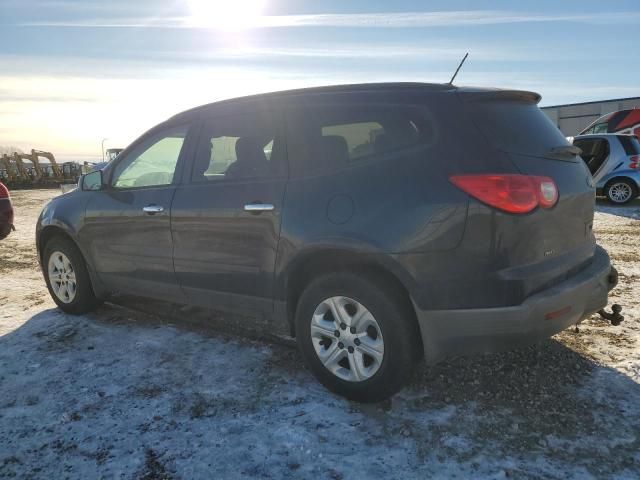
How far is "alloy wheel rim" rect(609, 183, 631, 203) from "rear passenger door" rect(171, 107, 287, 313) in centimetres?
1192

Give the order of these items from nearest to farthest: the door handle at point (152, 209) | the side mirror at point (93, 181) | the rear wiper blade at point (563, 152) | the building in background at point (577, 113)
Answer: the rear wiper blade at point (563, 152) → the door handle at point (152, 209) → the side mirror at point (93, 181) → the building in background at point (577, 113)

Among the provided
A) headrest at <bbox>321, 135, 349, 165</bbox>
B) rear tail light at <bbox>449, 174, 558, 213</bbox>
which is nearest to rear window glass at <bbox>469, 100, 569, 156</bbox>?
rear tail light at <bbox>449, 174, 558, 213</bbox>

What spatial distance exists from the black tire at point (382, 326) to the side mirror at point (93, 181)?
2.37 metres

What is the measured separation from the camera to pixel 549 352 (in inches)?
141

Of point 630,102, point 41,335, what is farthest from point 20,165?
point 630,102

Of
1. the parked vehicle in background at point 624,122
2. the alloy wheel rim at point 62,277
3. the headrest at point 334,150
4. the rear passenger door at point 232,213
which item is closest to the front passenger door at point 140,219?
the rear passenger door at point 232,213

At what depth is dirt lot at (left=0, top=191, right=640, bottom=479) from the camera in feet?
8.02

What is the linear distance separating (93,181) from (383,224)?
2864mm

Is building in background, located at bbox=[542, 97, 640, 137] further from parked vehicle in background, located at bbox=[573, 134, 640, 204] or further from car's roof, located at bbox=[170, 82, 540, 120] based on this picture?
car's roof, located at bbox=[170, 82, 540, 120]

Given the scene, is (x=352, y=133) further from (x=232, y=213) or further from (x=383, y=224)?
(x=232, y=213)

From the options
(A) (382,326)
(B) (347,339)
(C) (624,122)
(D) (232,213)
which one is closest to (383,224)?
(A) (382,326)

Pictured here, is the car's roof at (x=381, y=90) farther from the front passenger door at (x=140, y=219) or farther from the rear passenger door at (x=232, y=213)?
the front passenger door at (x=140, y=219)

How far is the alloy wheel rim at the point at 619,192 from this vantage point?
12.5 meters

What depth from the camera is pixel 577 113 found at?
1163 inches
